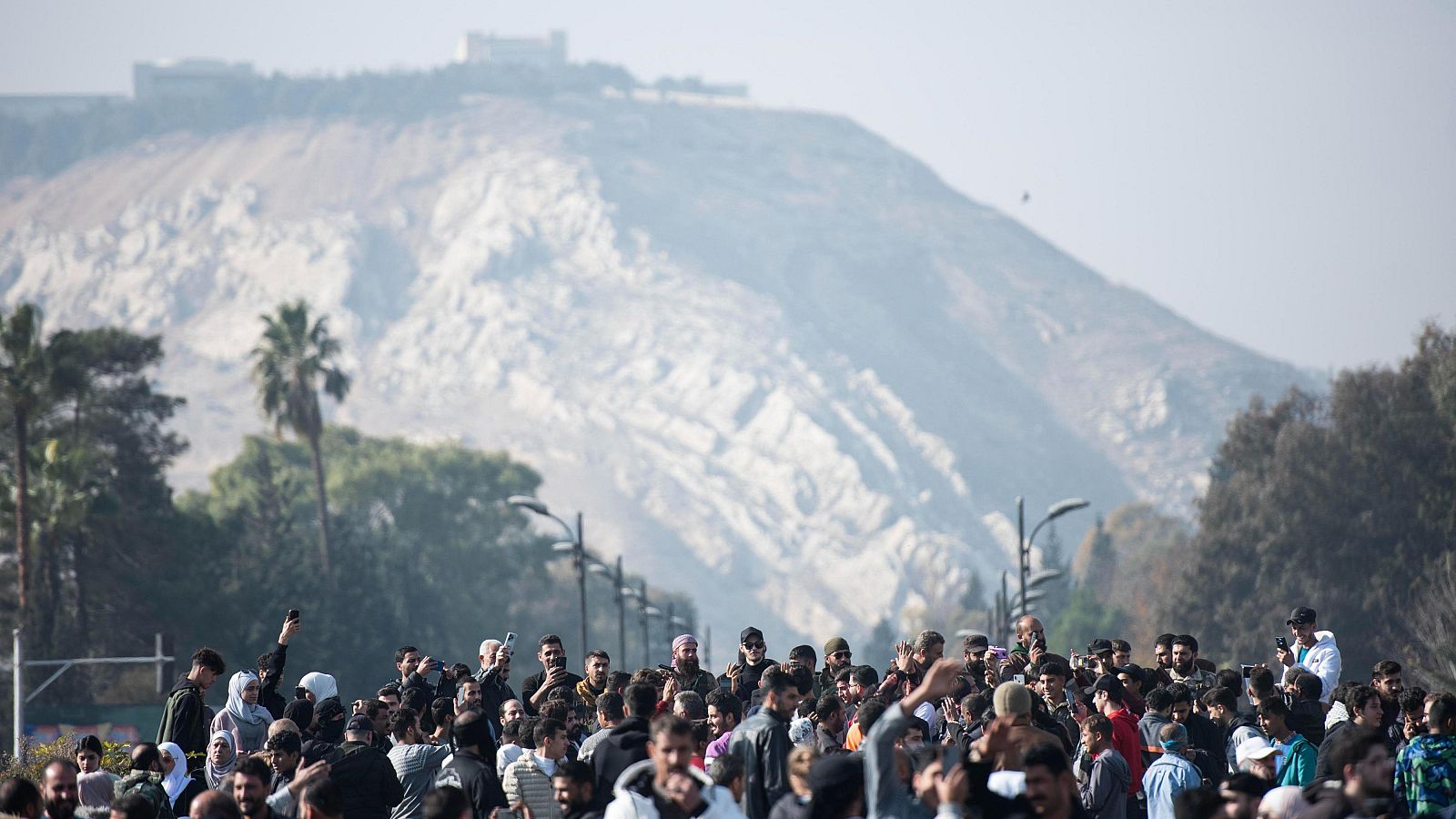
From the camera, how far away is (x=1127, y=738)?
1363 cm

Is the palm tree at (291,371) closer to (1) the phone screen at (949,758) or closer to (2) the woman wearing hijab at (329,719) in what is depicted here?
(2) the woman wearing hijab at (329,719)

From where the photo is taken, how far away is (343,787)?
41.5ft

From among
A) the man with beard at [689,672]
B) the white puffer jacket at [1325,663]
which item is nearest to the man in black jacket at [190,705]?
the man with beard at [689,672]

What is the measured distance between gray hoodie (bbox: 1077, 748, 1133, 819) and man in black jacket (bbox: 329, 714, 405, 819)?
4.74 metres

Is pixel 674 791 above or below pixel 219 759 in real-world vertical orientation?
above

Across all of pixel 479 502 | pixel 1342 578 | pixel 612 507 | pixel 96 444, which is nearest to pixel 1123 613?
pixel 479 502

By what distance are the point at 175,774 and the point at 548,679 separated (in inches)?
127

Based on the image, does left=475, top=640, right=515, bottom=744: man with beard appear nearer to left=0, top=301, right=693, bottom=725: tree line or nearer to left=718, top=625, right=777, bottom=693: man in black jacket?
left=718, top=625, right=777, bottom=693: man in black jacket

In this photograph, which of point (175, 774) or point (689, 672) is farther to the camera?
point (689, 672)

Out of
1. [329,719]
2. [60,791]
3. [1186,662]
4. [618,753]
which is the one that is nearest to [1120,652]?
[1186,662]

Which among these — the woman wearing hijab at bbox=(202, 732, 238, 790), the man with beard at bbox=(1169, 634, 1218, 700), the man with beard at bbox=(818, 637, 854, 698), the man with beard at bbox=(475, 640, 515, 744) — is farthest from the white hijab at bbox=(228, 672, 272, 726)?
the man with beard at bbox=(1169, 634, 1218, 700)

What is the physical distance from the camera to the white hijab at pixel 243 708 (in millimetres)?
15367

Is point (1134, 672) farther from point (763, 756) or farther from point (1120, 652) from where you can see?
point (763, 756)

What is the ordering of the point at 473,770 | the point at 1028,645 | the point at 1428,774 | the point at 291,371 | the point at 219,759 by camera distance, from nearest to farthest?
the point at 1428,774 < the point at 473,770 < the point at 219,759 < the point at 1028,645 < the point at 291,371
